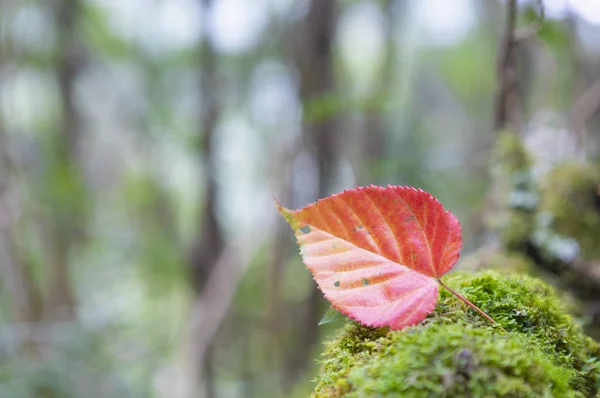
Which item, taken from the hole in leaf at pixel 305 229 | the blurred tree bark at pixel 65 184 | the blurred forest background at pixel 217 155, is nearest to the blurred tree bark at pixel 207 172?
the blurred forest background at pixel 217 155

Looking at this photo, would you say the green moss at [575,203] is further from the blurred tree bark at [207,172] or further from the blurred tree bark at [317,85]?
the blurred tree bark at [207,172]

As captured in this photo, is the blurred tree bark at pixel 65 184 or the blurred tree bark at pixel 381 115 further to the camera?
the blurred tree bark at pixel 65 184

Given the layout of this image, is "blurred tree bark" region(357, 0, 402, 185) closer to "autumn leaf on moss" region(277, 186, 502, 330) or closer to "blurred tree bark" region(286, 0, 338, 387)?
"blurred tree bark" region(286, 0, 338, 387)

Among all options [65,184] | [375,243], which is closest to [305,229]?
[375,243]

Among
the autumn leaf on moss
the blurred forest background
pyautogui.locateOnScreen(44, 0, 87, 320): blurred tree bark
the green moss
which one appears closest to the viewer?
the autumn leaf on moss

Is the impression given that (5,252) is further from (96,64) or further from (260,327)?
(96,64)

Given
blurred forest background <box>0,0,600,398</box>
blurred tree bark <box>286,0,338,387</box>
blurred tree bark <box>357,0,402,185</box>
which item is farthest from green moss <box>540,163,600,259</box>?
blurred tree bark <box>286,0,338,387</box>
